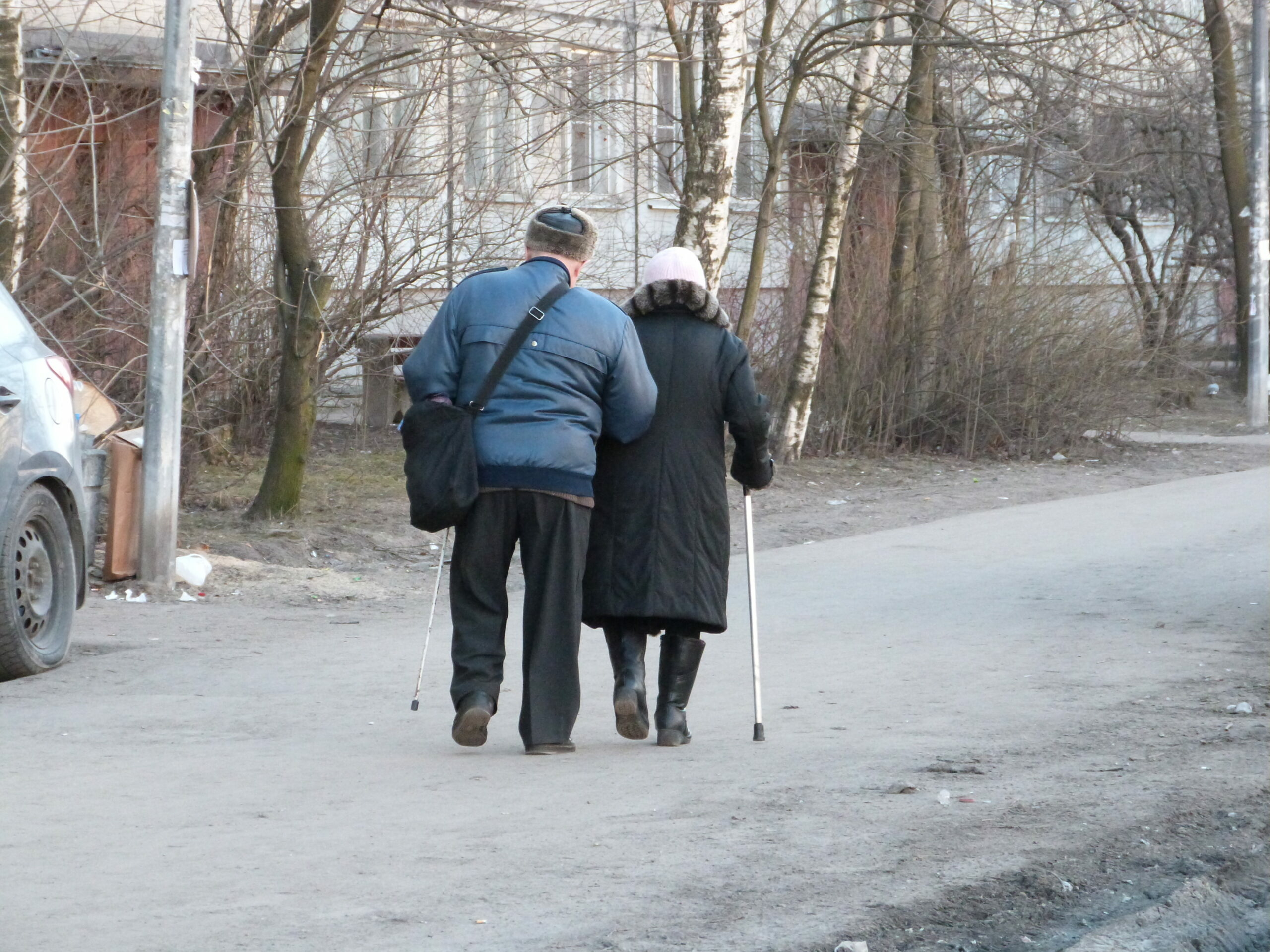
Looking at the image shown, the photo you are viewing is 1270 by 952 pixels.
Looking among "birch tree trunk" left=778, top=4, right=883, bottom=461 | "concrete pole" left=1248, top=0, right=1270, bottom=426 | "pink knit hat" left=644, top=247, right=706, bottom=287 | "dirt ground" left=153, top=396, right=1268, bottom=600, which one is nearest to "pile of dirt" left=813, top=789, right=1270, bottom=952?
"pink knit hat" left=644, top=247, right=706, bottom=287

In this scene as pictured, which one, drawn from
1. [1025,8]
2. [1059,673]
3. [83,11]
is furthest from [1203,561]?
[83,11]

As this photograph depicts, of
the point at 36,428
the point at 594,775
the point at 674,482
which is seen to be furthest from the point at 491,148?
the point at 594,775

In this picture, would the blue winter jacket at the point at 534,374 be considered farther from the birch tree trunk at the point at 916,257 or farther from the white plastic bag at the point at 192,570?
the birch tree trunk at the point at 916,257

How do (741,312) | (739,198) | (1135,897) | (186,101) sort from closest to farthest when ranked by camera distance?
(1135,897) < (186,101) < (741,312) < (739,198)

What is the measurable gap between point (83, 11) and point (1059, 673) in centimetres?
814

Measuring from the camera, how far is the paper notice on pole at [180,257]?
9852 mm

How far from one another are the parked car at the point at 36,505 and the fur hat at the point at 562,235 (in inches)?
101

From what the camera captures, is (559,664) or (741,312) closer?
(559,664)

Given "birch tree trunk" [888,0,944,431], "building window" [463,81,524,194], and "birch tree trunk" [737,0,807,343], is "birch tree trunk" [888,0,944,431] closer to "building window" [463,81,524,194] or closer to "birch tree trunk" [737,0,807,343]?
"birch tree trunk" [737,0,807,343]

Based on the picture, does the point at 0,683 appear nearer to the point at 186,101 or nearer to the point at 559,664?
the point at 559,664

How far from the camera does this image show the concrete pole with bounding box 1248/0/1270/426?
23062 millimetres

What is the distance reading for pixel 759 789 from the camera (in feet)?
18.1

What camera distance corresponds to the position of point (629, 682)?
6.21m

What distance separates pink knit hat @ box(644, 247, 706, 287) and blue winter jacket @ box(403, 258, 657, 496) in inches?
13.1
